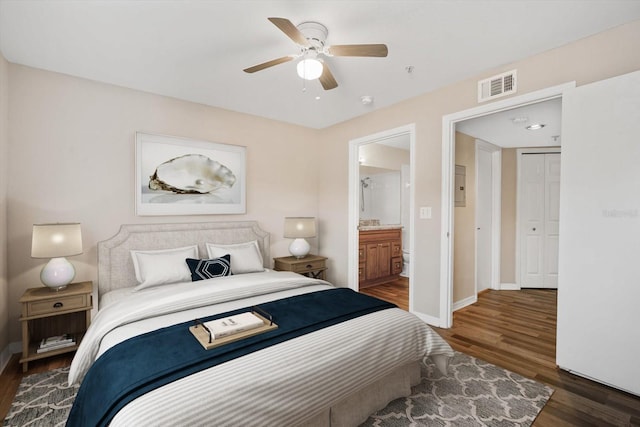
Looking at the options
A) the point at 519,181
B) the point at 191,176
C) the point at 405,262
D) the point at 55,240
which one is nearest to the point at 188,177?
the point at 191,176

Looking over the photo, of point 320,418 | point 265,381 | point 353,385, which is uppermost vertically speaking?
point 265,381

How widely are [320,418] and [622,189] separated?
97.1 inches

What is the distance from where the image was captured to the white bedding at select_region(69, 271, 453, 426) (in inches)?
46.1

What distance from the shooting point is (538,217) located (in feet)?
15.9

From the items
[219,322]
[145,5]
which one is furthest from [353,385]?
[145,5]

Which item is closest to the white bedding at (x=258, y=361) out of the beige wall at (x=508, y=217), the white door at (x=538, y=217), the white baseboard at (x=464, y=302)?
the white baseboard at (x=464, y=302)

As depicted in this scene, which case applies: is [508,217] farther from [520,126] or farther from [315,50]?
[315,50]

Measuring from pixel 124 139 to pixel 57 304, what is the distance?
165 cm

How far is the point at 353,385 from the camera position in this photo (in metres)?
1.59

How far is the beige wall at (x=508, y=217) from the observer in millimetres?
4855

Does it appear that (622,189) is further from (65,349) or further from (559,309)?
(65,349)

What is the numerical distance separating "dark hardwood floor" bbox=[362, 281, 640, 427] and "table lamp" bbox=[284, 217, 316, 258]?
142 centimetres

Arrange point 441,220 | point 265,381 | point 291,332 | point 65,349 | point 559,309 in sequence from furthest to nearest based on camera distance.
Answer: point 441,220, point 65,349, point 559,309, point 291,332, point 265,381

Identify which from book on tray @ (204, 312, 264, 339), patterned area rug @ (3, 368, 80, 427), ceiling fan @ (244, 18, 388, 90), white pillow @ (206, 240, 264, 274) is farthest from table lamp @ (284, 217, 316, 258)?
patterned area rug @ (3, 368, 80, 427)
